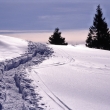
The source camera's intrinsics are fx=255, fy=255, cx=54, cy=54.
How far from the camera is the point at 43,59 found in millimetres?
10797

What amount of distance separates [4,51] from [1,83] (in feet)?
16.3

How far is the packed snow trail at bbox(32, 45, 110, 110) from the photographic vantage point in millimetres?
5586

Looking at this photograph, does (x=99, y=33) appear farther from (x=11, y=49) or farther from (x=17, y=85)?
(x=17, y=85)

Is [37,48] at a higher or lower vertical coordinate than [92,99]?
higher

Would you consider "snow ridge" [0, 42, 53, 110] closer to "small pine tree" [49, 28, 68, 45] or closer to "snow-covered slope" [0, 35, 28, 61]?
"snow-covered slope" [0, 35, 28, 61]

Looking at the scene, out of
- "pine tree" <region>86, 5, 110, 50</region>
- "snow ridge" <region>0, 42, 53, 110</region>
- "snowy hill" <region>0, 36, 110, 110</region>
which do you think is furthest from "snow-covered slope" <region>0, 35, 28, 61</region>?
"pine tree" <region>86, 5, 110, 50</region>

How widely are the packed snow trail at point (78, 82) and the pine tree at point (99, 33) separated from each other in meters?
21.0

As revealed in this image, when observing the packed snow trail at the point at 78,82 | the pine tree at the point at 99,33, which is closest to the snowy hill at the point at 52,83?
the packed snow trail at the point at 78,82

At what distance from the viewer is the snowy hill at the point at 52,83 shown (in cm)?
547

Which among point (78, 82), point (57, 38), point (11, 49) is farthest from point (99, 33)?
point (78, 82)

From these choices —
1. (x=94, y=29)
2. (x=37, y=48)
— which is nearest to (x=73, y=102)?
(x=37, y=48)

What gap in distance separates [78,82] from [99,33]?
2602 cm

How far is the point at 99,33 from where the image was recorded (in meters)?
32.4

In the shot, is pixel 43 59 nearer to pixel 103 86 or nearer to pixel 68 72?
pixel 68 72
